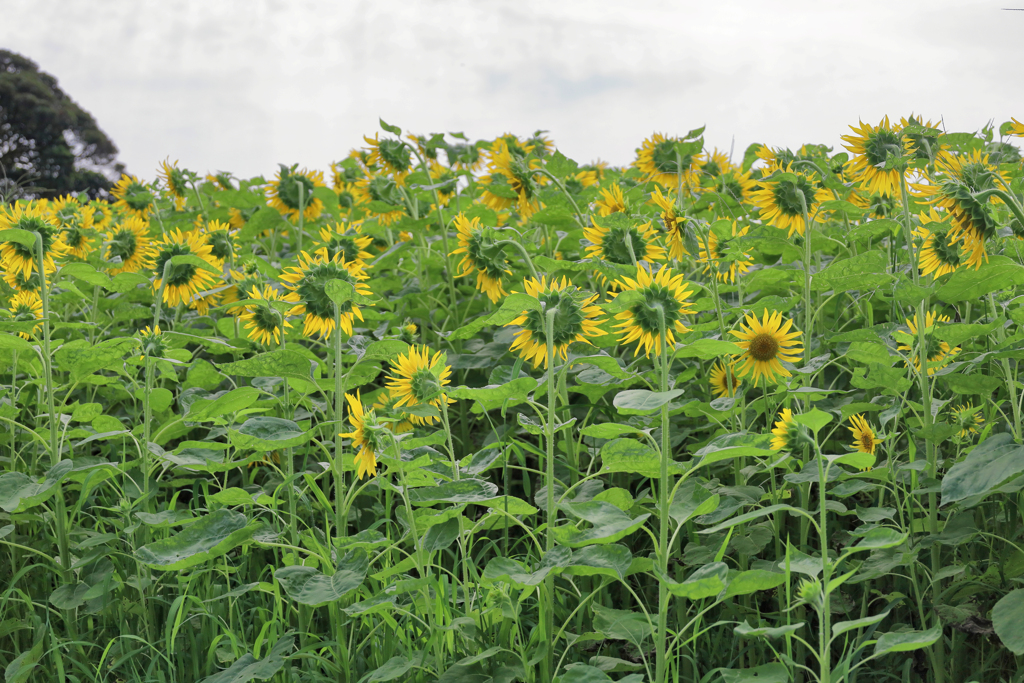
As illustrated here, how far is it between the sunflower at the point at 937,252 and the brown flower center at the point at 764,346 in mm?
463

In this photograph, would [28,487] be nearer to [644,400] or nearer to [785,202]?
[644,400]

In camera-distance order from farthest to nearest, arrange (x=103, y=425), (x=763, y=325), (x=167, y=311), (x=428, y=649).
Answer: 1. (x=167, y=311)
2. (x=103, y=425)
3. (x=763, y=325)
4. (x=428, y=649)

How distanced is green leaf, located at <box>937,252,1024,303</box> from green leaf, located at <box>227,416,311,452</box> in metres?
1.41

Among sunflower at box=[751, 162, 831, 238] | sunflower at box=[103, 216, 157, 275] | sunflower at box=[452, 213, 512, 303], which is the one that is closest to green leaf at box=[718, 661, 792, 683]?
sunflower at box=[452, 213, 512, 303]

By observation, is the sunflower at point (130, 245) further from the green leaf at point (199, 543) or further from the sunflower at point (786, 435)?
the sunflower at point (786, 435)

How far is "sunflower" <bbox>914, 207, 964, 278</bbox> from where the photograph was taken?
6.73ft

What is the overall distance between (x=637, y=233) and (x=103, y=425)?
1.55 m

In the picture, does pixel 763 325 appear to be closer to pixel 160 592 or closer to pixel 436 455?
pixel 436 455

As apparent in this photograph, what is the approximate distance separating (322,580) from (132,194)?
131 inches

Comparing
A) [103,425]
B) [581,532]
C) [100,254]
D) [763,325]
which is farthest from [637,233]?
[100,254]

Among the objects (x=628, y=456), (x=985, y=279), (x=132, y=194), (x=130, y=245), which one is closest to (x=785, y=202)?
(x=985, y=279)

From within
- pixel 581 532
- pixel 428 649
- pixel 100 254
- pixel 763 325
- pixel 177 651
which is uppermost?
pixel 100 254

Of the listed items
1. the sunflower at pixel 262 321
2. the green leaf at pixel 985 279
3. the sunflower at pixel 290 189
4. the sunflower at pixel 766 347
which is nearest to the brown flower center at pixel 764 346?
the sunflower at pixel 766 347

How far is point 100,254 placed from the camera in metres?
3.42
